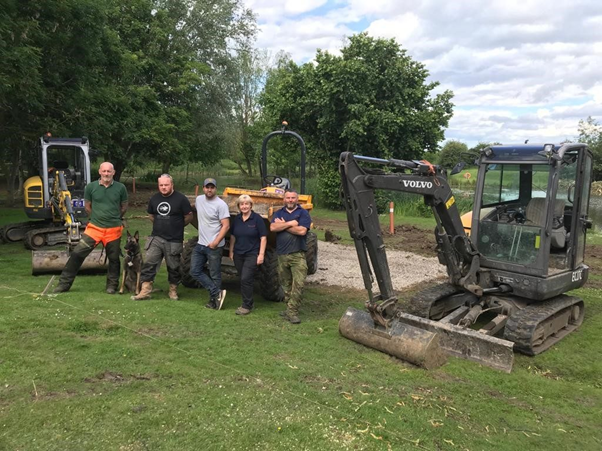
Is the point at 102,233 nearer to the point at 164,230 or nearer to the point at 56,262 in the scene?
the point at 164,230

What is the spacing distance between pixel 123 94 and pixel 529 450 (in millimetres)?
15404

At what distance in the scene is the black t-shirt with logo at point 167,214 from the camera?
6469 mm

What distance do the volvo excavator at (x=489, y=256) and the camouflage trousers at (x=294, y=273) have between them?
2.45 feet

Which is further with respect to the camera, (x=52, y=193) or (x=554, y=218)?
(x=52, y=193)

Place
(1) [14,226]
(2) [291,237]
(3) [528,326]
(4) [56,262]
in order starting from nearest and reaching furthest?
(3) [528,326]
(2) [291,237]
(4) [56,262]
(1) [14,226]

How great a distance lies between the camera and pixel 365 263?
16.4ft

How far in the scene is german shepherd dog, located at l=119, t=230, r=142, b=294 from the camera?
680 centimetres

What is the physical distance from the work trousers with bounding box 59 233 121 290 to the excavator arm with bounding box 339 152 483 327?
3.42 meters

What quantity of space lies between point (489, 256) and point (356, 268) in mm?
3652

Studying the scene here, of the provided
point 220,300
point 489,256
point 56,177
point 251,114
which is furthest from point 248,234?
point 251,114

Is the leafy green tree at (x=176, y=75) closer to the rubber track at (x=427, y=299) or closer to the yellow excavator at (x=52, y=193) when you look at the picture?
the yellow excavator at (x=52, y=193)

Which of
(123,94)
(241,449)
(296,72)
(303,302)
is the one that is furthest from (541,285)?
(296,72)

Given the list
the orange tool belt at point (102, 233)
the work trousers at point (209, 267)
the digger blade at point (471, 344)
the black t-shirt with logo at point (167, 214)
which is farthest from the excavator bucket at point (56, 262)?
the digger blade at point (471, 344)

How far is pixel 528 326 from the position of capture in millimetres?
5418
